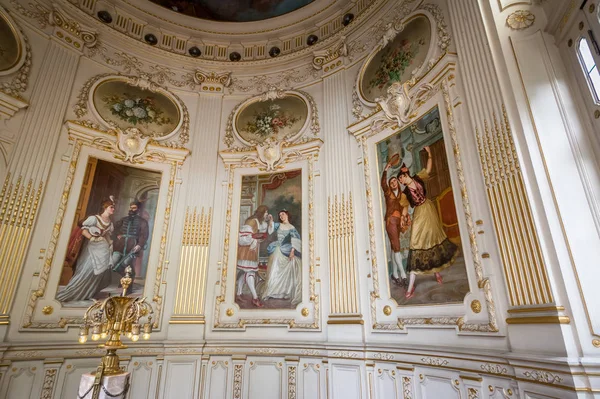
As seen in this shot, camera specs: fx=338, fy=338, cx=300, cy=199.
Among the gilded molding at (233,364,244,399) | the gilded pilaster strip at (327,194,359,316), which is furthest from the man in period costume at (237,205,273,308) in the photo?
the gilded pilaster strip at (327,194,359,316)

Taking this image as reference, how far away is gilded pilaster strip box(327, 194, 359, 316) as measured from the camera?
680cm

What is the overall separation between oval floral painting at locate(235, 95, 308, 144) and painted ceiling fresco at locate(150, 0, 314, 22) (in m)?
2.79

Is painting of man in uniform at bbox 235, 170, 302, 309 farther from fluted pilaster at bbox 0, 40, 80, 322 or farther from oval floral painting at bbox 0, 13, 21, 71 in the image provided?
oval floral painting at bbox 0, 13, 21, 71

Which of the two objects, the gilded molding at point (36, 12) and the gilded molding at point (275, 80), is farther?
the gilded molding at point (275, 80)

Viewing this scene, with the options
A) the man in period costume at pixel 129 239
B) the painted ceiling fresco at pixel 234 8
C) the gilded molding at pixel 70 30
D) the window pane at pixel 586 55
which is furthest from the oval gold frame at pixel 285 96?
the window pane at pixel 586 55

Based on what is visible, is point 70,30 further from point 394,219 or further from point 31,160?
point 394,219

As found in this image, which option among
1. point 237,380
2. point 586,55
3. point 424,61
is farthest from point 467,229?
point 237,380

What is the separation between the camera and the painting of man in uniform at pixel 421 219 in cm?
530

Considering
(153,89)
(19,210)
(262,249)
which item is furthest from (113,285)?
(153,89)

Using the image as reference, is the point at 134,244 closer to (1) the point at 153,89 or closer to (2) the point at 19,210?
(2) the point at 19,210

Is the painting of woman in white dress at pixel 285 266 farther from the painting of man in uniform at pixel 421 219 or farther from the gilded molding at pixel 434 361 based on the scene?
the gilded molding at pixel 434 361

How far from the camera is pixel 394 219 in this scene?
640 cm

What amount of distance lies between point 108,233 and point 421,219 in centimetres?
666

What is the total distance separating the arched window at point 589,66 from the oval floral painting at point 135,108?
846 cm
